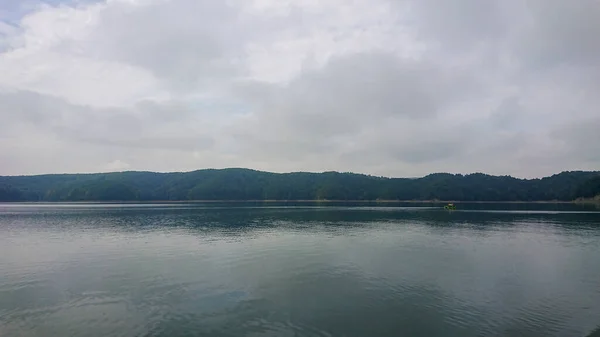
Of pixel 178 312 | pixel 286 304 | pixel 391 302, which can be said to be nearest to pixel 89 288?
pixel 178 312

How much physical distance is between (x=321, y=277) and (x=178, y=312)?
31.3 ft

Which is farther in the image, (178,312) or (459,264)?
(459,264)

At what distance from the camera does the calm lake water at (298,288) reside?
14.6 m

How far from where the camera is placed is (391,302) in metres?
17.7

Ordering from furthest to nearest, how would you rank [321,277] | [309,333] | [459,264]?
[459,264]
[321,277]
[309,333]

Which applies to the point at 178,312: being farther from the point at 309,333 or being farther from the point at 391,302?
the point at 391,302

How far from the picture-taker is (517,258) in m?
30.1

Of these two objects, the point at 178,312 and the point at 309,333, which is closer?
the point at 309,333

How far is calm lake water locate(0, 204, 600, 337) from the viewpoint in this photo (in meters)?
14.6

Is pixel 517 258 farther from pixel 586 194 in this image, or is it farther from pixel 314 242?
pixel 586 194

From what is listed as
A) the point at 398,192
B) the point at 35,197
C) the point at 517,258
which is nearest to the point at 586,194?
the point at 398,192

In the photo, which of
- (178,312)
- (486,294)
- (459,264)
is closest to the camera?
(178,312)

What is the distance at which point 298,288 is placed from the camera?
790 inches

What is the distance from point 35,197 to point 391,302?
738 ft
